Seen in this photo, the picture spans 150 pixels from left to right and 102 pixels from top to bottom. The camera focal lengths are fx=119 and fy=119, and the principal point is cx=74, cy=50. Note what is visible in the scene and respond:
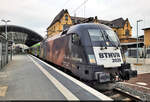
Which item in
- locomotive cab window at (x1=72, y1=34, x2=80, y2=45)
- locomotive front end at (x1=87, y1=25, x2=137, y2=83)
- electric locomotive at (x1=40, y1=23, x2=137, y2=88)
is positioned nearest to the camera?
electric locomotive at (x1=40, y1=23, x2=137, y2=88)

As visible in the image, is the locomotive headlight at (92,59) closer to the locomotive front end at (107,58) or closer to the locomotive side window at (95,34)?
the locomotive front end at (107,58)

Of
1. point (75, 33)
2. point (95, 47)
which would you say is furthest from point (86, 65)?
point (75, 33)

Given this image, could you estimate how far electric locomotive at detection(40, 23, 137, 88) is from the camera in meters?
5.30

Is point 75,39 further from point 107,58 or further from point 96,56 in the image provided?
point 107,58

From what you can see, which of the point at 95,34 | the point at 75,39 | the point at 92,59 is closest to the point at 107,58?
the point at 92,59

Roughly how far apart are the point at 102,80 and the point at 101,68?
571 mm

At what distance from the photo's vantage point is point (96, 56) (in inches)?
219

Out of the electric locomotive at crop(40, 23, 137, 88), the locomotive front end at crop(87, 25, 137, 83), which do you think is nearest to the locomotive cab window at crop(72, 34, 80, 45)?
the electric locomotive at crop(40, 23, 137, 88)

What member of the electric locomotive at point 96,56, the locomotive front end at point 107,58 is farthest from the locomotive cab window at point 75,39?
the locomotive front end at point 107,58

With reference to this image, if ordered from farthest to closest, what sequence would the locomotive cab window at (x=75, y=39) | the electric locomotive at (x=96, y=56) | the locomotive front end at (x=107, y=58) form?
the locomotive cab window at (x=75, y=39) < the locomotive front end at (x=107, y=58) < the electric locomotive at (x=96, y=56)

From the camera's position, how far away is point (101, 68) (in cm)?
530

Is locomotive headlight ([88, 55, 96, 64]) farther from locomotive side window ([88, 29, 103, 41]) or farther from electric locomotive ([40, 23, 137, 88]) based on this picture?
locomotive side window ([88, 29, 103, 41])

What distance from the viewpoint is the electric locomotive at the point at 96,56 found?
17.4 feet

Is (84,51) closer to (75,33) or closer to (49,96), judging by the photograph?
(75,33)
